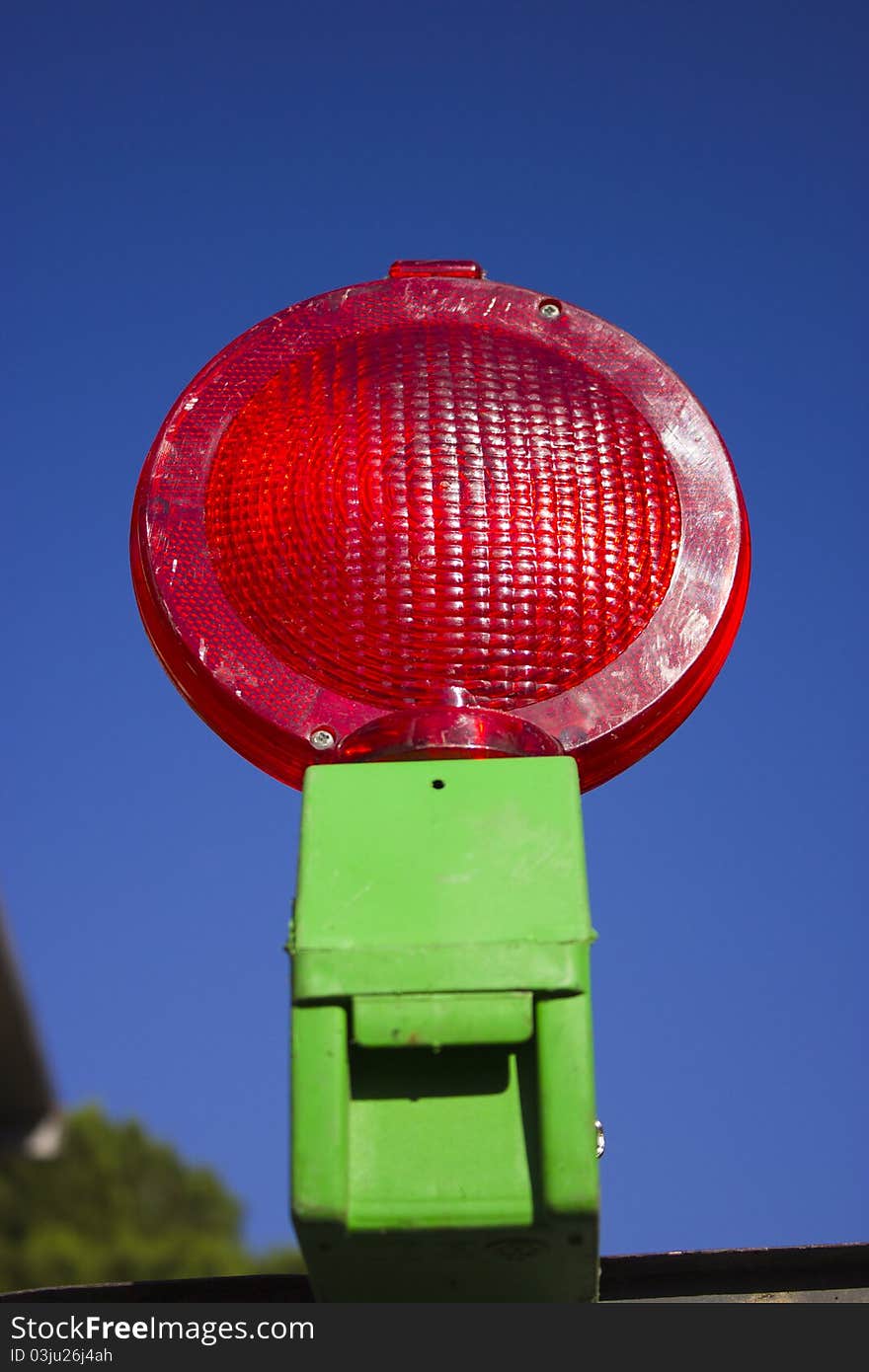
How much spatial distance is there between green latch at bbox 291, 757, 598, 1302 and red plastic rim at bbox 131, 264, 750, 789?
271mm

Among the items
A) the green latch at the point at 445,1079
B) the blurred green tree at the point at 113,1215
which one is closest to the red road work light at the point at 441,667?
the green latch at the point at 445,1079

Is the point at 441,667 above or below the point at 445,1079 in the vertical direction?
above

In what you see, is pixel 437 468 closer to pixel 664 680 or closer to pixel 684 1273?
pixel 664 680

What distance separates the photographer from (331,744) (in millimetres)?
1633

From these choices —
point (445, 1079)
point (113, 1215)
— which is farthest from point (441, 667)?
point (113, 1215)

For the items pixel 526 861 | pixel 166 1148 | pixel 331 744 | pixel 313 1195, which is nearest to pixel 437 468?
pixel 331 744

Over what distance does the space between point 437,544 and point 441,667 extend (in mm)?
117

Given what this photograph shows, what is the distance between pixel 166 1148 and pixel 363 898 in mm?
18011

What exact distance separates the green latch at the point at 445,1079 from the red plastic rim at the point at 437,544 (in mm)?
271

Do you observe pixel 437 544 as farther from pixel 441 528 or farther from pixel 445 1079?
pixel 445 1079

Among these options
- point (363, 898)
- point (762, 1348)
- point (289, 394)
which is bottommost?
point (762, 1348)

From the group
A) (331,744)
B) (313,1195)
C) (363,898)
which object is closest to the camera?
(313,1195)

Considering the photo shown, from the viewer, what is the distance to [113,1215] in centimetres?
1697

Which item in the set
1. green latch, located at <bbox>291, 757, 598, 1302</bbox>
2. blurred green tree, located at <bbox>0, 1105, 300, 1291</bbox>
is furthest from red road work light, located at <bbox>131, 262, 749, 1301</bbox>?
blurred green tree, located at <bbox>0, 1105, 300, 1291</bbox>
